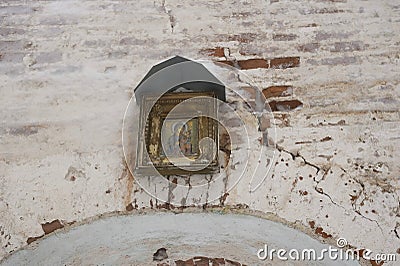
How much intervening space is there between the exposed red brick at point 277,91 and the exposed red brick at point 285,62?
10cm

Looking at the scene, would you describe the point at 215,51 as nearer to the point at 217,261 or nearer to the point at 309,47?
the point at 309,47

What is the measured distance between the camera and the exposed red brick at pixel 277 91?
2.06 meters

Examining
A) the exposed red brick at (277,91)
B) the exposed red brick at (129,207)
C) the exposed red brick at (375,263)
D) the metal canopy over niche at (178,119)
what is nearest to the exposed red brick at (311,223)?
the exposed red brick at (375,263)

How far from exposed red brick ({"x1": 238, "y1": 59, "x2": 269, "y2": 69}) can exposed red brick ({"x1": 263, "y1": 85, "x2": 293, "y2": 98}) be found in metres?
0.11

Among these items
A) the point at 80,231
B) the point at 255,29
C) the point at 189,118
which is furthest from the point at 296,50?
the point at 80,231

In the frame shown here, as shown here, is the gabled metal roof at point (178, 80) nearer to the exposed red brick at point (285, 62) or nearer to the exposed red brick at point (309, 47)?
the exposed red brick at point (285, 62)

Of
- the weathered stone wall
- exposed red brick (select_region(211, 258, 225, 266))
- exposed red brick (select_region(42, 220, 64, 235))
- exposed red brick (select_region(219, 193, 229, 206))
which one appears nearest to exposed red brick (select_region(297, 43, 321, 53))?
the weathered stone wall

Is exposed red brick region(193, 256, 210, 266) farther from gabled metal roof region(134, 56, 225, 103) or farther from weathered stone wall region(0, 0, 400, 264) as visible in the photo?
gabled metal roof region(134, 56, 225, 103)

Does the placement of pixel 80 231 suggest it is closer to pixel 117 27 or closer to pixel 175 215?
pixel 175 215

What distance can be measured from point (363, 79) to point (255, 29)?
0.50 metres

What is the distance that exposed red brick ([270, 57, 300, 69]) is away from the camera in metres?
2.12

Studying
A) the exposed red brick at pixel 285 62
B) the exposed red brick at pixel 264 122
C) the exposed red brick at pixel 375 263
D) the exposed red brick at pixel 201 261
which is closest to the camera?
the exposed red brick at pixel 375 263

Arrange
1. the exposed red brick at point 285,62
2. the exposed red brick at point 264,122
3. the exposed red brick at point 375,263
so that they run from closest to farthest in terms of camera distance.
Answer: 1. the exposed red brick at point 375,263
2. the exposed red brick at point 264,122
3. the exposed red brick at point 285,62
